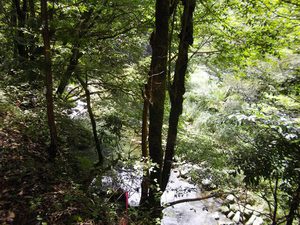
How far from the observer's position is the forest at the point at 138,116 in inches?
115

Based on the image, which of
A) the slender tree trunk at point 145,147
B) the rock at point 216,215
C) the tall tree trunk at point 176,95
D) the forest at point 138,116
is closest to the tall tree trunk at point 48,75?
the forest at point 138,116

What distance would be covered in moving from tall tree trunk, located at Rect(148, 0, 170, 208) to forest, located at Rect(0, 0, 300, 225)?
2cm

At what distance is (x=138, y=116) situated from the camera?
5328 millimetres

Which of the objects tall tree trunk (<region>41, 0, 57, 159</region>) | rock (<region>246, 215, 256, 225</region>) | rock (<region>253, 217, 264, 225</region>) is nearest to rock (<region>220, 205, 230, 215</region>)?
rock (<region>246, 215, 256, 225</region>)

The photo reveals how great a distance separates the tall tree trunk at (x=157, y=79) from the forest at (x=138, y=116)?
0.02 meters

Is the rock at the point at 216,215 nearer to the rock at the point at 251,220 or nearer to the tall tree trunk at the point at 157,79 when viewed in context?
the rock at the point at 251,220

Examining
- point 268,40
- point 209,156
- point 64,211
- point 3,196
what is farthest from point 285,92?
point 3,196

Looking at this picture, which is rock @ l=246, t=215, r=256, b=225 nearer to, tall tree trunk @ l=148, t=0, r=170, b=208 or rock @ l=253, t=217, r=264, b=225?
rock @ l=253, t=217, r=264, b=225

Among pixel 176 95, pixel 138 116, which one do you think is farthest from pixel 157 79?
pixel 138 116

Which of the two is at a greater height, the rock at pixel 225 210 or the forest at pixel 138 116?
the forest at pixel 138 116

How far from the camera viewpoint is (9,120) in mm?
3795

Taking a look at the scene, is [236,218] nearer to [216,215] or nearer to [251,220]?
[251,220]

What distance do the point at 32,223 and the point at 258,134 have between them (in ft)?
9.15

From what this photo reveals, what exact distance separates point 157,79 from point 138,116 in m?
1.87
